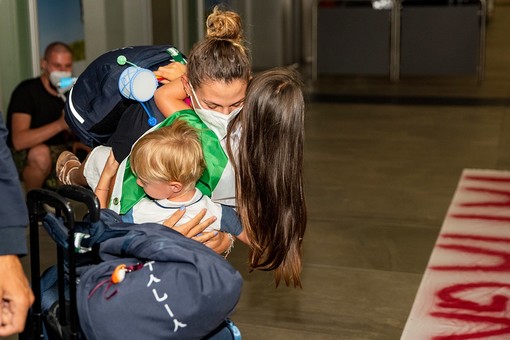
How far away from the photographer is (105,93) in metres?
3.35

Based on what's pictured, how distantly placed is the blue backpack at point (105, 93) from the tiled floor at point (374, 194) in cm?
139

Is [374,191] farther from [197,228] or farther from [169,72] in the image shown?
[197,228]

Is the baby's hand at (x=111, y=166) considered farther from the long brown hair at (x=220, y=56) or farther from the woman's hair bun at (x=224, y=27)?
the woman's hair bun at (x=224, y=27)

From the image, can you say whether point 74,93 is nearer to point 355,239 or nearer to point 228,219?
point 228,219

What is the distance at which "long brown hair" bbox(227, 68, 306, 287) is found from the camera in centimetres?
292

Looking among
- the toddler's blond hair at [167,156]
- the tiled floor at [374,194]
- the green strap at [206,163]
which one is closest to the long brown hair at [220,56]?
the green strap at [206,163]

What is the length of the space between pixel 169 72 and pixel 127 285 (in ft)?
3.73

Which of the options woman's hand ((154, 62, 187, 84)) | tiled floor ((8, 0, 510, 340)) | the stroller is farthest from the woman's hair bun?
tiled floor ((8, 0, 510, 340))

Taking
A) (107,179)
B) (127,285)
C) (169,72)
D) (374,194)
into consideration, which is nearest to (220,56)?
(169,72)

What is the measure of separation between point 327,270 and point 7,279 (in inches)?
128

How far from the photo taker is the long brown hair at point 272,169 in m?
2.92

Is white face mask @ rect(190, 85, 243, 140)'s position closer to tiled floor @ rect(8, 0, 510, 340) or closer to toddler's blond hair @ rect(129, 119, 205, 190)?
toddler's blond hair @ rect(129, 119, 205, 190)

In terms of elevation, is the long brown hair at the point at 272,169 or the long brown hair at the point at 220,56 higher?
the long brown hair at the point at 220,56

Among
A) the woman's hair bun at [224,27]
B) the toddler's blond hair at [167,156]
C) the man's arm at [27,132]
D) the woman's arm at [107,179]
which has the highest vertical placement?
the woman's hair bun at [224,27]
